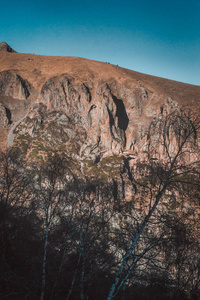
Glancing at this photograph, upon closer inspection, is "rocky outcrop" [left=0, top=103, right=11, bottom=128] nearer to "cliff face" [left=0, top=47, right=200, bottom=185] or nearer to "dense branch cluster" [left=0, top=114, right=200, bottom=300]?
"cliff face" [left=0, top=47, right=200, bottom=185]

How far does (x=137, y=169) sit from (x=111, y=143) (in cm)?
1577

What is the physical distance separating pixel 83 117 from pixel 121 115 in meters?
19.3

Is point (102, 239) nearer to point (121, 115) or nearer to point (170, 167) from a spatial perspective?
point (170, 167)

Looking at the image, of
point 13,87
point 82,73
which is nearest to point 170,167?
point 13,87

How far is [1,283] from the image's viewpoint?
9766 millimetres

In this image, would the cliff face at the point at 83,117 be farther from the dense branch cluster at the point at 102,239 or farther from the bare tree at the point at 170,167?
Result: the bare tree at the point at 170,167

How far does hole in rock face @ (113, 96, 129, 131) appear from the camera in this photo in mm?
71312

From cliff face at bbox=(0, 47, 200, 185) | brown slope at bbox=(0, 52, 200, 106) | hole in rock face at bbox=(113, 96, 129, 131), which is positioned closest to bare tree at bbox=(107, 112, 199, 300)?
cliff face at bbox=(0, 47, 200, 185)

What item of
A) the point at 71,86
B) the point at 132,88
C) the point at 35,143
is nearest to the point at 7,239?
the point at 35,143

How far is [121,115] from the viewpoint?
7362cm

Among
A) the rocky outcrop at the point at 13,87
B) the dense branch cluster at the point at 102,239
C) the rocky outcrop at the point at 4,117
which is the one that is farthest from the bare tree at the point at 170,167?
the rocky outcrop at the point at 13,87

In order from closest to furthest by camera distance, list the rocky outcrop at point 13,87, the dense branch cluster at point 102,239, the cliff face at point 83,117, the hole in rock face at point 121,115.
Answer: the dense branch cluster at point 102,239 < the cliff face at point 83,117 < the hole in rock face at point 121,115 < the rocky outcrop at point 13,87

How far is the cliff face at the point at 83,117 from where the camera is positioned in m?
59.8

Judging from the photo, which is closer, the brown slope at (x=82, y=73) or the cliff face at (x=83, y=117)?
the cliff face at (x=83, y=117)
